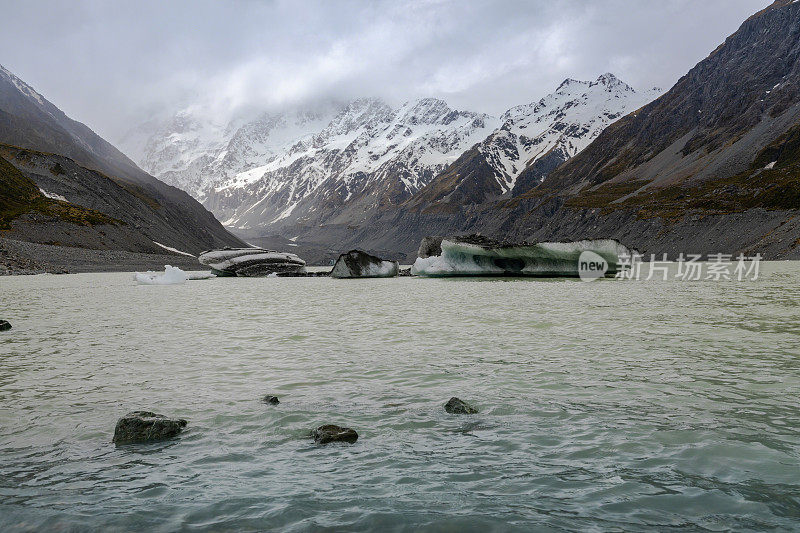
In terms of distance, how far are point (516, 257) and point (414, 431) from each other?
146 feet

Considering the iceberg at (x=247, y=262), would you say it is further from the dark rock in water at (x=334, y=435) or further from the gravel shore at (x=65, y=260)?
the dark rock in water at (x=334, y=435)

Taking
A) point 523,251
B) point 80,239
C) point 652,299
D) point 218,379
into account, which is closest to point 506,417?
point 218,379

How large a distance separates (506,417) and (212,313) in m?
18.6

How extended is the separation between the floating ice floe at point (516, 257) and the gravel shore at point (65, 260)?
155 ft

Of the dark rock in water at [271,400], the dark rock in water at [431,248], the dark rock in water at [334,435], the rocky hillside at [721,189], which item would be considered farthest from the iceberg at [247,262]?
the rocky hillside at [721,189]

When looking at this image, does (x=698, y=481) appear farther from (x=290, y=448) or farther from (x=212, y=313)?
(x=212, y=313)

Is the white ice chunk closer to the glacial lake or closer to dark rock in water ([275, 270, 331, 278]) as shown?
dark rock in water ([275, 270, 331, 278])

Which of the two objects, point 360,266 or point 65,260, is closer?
point 360,266

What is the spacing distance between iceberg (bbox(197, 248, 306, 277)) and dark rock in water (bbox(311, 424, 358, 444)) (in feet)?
199

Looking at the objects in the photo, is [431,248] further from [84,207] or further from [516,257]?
[84,207]

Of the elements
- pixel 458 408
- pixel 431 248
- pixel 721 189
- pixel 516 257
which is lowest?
pixel 458 408

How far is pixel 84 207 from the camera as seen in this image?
358ft

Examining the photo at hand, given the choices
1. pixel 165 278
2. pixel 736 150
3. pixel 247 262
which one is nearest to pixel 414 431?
pixel 165 278

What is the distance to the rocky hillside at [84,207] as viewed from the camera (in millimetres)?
91812
